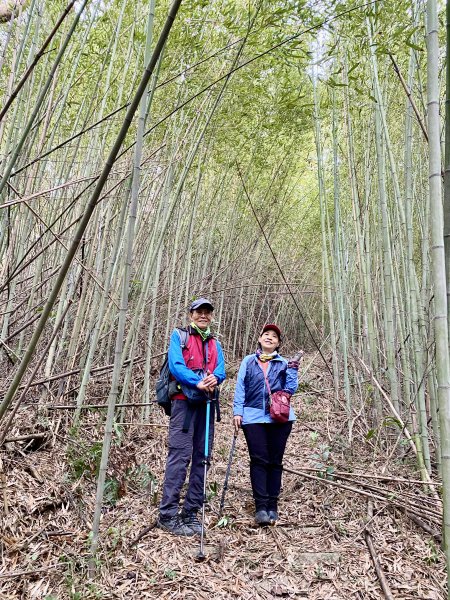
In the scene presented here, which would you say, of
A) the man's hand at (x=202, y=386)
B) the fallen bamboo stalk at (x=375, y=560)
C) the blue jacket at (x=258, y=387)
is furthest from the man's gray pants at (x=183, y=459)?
the fallen bamboo stalk at (x=375, y=560)

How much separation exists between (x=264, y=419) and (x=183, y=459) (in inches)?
19.6

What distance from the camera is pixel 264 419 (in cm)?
251

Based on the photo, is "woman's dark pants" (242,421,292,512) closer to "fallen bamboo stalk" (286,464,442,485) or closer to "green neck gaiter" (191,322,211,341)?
"fallen bamboo stalk" (286,464,442,485)

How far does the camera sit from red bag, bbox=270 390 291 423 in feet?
8.10

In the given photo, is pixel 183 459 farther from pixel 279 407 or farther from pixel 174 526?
pixel 279 407

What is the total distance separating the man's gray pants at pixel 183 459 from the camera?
226cm

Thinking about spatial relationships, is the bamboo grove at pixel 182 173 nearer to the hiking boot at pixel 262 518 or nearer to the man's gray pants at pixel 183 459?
the man's gray pants at pixel 183 459

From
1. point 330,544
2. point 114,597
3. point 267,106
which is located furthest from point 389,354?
point 267,106

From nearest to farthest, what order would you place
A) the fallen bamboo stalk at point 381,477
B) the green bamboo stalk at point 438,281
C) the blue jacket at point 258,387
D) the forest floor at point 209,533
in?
the green bamboo stalk at point 438,281
the forest floor at point 209,533
the fallen bamboo stalk at point 381,477
the blue jacket at point 258,387

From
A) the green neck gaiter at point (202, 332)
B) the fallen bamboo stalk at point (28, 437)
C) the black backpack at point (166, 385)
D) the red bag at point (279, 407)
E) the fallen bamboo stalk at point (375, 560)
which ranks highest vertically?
the green neck gaiter at point (202, 332)

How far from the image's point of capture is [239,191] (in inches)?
218

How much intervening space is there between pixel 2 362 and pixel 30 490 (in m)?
1.12

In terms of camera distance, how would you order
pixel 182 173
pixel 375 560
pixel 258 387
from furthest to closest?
1. pixel 182 173
2. pixel 258 387
3. pixel 375 560

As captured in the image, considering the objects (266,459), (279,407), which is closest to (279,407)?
(279,407)
